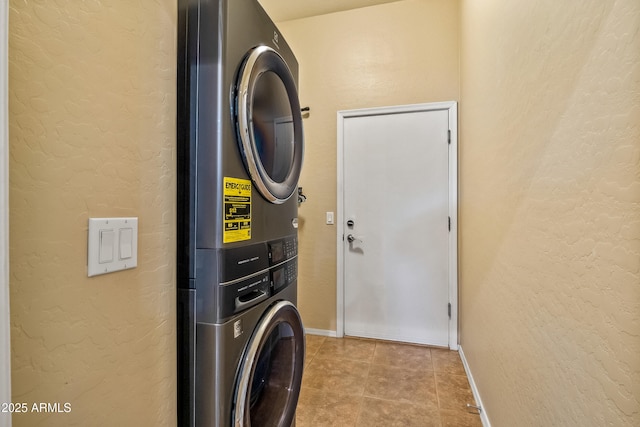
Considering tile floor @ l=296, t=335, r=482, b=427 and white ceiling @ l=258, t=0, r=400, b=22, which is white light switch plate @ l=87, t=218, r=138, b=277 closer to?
tile floor @ l=296, t=335, r=482, b=427

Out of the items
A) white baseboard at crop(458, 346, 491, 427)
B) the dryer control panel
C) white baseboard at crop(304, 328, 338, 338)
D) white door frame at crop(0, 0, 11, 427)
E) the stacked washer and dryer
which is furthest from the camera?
white baseboard at crop(304, 328, 338, 338)

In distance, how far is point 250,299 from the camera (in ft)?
2.77

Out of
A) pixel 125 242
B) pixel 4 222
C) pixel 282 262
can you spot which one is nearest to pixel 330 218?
pixel 282 262

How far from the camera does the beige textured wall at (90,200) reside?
45cm

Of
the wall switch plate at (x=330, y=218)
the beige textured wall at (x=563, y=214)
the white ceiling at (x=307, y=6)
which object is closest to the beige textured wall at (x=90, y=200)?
the beige textured wall at (x=563, y=214)

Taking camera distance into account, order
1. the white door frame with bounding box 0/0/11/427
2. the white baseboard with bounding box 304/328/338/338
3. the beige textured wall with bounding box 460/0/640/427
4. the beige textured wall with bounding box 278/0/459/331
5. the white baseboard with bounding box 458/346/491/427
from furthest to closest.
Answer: the white baseboard with bounding box 304/328/338/338, the beige textured wall with bounding box 278/0/459/331, the white baseboard with bounding box 458/346/491/427, the beige textured wall with bounding box 460/0/640/427, the white door frame with bounding box 0/0/11/427

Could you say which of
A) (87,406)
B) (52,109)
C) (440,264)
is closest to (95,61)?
(52,109)

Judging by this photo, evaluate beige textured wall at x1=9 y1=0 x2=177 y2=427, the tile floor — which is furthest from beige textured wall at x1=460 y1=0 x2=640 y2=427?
beige textured wall at x1=9 y1=0 x2=177 y2=427

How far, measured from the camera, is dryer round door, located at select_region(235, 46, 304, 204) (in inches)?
31.2

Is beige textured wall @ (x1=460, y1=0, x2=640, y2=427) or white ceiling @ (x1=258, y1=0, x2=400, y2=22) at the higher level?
white ceiling @ (x1=258, y1=0, x2=400, y2=22)

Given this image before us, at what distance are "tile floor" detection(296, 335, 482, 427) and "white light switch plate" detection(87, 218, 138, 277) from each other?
4.28 ft

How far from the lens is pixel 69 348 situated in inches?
20.4

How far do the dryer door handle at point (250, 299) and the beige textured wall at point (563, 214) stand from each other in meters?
0.84

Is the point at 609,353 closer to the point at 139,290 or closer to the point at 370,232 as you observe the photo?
the point at 139,290
